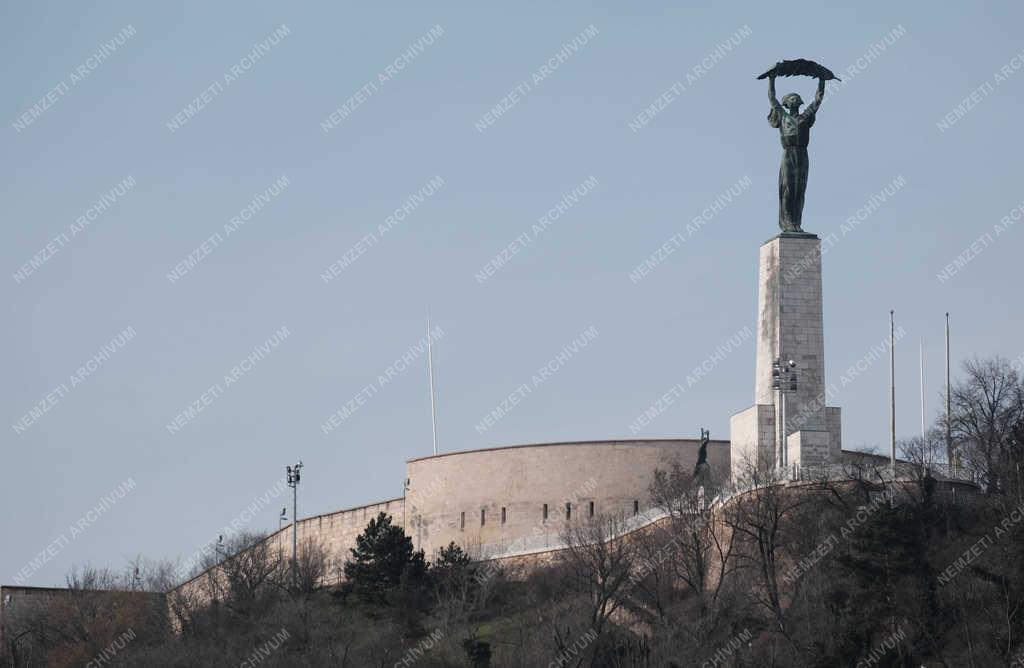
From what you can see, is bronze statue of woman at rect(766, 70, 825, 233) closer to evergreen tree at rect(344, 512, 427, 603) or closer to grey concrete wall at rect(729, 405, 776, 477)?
grey concrete wall at rect(729, 405, 776, 477)

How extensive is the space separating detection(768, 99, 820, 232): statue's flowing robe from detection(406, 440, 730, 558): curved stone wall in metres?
7.25

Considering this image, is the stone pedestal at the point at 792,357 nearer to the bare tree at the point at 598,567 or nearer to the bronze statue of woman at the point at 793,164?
the bronze statue of woman at the point at 793,164

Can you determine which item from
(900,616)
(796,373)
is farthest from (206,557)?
(900,616)

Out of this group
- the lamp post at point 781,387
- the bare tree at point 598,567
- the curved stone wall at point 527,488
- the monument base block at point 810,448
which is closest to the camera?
the bare tree at point 598,567

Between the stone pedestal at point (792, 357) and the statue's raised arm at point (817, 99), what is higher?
the statue's raised arm at point (817, 99)

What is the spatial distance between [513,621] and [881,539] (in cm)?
1049

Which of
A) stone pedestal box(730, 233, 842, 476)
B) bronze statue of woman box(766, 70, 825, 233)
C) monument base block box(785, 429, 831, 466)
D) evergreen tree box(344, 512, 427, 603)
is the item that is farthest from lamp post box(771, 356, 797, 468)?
evergreen tree box(344, 512, 427, 603)

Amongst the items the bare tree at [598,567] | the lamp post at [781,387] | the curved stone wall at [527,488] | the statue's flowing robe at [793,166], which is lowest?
the bare tree at [598,567]

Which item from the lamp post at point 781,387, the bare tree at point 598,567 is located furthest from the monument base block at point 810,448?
the bare tree at point 598,567

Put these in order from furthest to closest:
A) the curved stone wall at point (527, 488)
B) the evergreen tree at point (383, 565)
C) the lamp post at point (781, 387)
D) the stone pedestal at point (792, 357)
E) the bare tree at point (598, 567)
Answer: the curved stone wall at point (527, 488), the evergreen tree at point (383, 565), the lamp post at point (781, 387), the stone pedestal at point (792, 357), the bare tree at point (598, 567)

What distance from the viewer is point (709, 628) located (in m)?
46.8

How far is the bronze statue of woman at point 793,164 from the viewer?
5181 centimetres

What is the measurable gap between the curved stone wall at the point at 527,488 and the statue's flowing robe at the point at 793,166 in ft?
23.8

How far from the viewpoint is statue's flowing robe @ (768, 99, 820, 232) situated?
51812mm
